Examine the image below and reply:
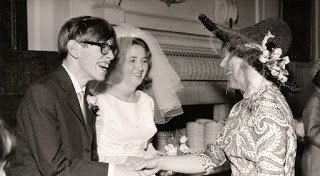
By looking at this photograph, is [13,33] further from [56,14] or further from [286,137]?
[286,137]

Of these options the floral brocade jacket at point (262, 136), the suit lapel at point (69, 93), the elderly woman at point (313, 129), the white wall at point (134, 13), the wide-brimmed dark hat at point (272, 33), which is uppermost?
the white wall at point (134, 13)

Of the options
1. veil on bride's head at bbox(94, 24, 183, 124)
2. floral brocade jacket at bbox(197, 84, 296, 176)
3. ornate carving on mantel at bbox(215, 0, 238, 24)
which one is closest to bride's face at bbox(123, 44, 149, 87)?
veil on bride's head at bbox(94, 24, 183, 124)

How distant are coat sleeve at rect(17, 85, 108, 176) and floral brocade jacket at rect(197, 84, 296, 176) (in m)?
0.82

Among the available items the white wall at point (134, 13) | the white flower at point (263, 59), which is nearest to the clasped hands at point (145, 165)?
the white flower at point (263, 59)

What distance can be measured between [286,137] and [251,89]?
35 centimetres

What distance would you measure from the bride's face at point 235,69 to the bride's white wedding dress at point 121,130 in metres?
0.74

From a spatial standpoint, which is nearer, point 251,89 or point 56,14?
point 251,89

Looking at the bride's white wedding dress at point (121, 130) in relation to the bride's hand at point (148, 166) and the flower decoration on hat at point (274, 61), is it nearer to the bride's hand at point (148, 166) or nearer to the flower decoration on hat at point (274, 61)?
the bride's hand at point (148, 166)

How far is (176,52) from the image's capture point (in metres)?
3.67

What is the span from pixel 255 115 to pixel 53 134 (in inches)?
37.9

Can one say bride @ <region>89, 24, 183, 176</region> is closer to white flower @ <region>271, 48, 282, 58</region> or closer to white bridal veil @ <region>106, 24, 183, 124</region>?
white bridal veil @ <region>106, 24, 183, 124</region>

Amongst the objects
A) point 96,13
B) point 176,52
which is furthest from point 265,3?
point 96,13

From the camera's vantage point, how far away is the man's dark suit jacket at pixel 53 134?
1.84 m

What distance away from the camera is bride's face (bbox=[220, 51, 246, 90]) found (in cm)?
221
